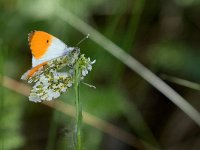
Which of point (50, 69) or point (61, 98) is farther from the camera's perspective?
point (61, 98)

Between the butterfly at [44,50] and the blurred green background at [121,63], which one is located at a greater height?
the blurred green background at [121,63]

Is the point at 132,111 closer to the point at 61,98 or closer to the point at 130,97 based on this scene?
the point at 130,97

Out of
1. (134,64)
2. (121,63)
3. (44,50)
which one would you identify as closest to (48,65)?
(44,50)

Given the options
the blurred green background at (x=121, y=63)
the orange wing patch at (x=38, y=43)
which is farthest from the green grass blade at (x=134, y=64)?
the orange wing patch at (x=38, y=43)

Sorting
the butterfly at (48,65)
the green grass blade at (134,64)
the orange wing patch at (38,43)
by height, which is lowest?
the butterfly at (48,65)

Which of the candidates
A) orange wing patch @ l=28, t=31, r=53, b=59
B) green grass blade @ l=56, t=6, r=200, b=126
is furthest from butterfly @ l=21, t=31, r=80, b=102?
green grass blade @ l=56, t=6, r=200, b=126

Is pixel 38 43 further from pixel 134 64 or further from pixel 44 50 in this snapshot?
pixel 134 64

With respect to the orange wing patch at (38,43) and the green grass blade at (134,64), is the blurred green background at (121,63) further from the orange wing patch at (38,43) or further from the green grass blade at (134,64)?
the orange wing patch at (38,43)

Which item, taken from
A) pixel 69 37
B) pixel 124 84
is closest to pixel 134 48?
pixel 124 84
